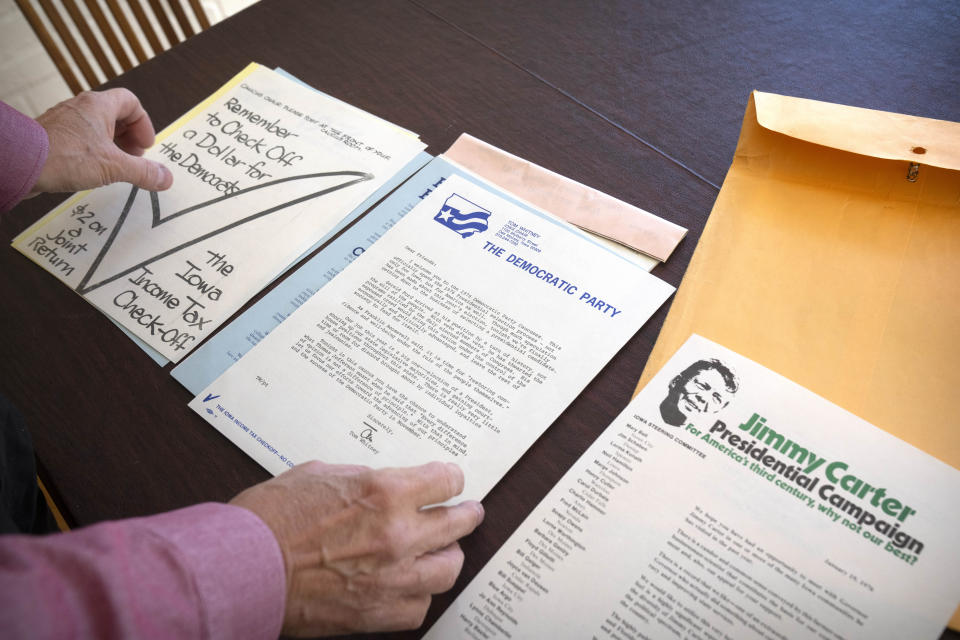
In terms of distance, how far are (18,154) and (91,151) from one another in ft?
0.22

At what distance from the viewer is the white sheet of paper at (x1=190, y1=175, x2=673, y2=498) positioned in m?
0.56

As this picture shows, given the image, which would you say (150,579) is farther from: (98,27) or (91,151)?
(98,27)

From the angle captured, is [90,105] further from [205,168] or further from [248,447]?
[248,447]

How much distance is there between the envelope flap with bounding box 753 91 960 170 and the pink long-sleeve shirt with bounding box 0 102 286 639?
0.63 m

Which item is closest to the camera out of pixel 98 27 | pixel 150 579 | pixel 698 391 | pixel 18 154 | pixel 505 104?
pixel 150 579

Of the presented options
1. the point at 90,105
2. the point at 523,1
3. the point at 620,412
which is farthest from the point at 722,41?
the point at 90,105

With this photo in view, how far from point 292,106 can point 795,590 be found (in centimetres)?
77

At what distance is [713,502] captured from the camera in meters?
0.50

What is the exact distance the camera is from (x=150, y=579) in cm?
40

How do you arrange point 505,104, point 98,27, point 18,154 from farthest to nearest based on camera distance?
1. point 98,27
2. point 505,104
3. point 18,154

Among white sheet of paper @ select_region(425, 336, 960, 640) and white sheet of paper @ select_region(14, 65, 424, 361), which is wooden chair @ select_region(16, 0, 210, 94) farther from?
white sheet of paper @ select_region(425, 336, 960, 640)

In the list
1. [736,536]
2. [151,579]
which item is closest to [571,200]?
[736,536]

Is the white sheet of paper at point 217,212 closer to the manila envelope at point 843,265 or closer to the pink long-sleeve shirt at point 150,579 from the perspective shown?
the pink long-sleeve shirt at point 150,579

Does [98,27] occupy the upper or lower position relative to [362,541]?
upper
